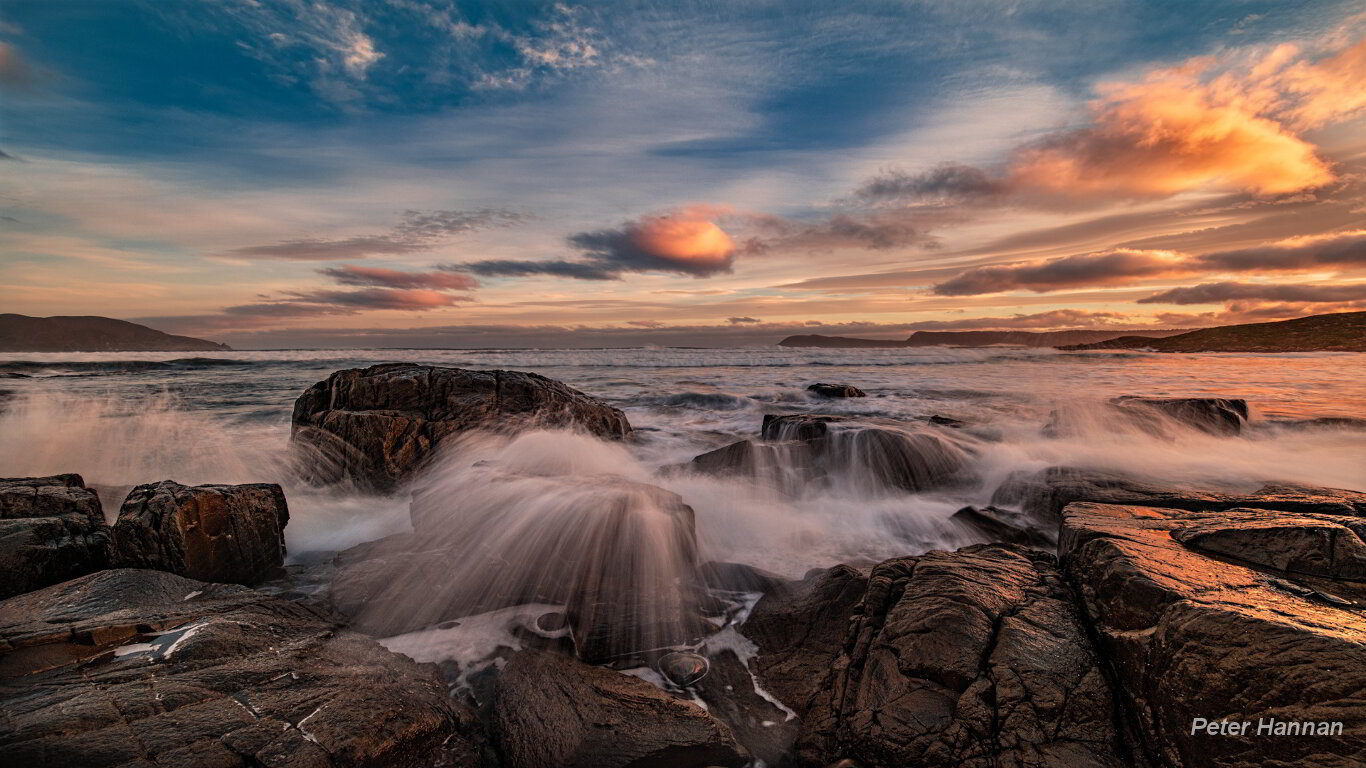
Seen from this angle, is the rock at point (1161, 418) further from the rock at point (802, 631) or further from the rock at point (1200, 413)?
the rock at point (802, 631)

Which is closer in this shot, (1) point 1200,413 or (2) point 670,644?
(2) point 670,644

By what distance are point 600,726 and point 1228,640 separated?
311 centimetres

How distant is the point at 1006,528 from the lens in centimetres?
654

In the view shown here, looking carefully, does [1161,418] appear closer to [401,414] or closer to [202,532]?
[401,414]

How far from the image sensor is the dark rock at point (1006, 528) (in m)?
6.42

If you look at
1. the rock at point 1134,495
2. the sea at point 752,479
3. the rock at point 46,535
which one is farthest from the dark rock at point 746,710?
the rock at point 46,535

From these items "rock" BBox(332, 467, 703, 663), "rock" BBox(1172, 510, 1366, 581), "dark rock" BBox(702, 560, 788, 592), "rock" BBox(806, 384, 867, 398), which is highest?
"rock" BBox(1172, 510, 1366, 581)

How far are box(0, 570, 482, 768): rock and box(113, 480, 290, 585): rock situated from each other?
2.36 ft

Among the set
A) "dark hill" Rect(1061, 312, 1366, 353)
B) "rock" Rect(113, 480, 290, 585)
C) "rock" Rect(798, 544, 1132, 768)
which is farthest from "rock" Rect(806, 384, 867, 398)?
"dark hill" Rect(1061, 312, 1366, 353)

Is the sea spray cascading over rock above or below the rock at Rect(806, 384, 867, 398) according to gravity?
below

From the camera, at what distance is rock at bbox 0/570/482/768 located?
2.44m

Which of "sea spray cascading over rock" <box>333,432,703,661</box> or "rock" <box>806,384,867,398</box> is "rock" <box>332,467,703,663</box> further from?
"rock" <box>806,384,867,398</box>

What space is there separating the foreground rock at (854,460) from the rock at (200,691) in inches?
252

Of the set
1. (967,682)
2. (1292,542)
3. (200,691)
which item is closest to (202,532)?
(200,691)
